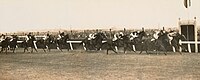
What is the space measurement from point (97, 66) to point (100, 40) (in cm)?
33

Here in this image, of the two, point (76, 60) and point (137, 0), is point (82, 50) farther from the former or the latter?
point (137, 0)

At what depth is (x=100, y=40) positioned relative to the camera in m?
2.74

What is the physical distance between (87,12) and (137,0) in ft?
1.38

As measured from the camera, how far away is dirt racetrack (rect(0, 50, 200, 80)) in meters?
2.11

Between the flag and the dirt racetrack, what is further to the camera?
the dirt racetrack

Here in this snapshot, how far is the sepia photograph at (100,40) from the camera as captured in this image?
6.78ft

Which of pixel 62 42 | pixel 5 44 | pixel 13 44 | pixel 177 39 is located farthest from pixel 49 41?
pixel 177 39

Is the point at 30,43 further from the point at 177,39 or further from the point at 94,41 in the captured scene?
the point at 177,39

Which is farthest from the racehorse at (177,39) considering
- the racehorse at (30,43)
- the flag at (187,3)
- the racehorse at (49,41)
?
the racehorse at (30,43)

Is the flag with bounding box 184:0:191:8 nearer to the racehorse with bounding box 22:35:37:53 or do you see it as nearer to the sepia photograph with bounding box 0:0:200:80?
the sepia photograph with bounding box 0:0:200:80

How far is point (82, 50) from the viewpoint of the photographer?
2.69 metres

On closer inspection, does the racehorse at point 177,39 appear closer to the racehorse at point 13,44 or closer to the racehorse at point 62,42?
the racehorse at point 62,42

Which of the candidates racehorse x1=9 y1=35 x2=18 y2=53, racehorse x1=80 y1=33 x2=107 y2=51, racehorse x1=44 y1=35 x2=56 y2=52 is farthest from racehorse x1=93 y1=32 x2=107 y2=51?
racehorse x1=9 y1=35 x2=18 y2=53

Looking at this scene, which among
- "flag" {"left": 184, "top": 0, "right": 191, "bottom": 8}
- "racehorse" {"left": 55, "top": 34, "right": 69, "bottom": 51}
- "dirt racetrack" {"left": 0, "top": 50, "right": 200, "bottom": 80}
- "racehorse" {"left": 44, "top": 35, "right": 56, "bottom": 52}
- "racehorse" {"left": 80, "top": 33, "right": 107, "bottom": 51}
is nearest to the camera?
"flag" {"left": 184, "top": 0, "right": 191, "bottom": 8}
